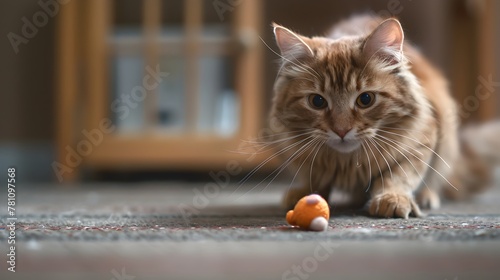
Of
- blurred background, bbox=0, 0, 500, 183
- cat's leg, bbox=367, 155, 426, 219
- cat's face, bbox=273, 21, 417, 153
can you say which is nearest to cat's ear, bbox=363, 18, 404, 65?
cat's face, bbox=273, 21, 417, 153

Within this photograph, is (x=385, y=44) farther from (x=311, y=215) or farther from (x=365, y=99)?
(x=311, y=215)

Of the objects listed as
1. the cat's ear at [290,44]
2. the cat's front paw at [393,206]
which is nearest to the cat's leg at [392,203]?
the cat's front paw at [393,206]

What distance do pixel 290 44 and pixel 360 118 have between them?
227 millimetres

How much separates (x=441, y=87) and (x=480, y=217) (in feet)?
1.40

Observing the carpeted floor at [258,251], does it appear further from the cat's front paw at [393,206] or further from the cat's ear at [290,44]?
the cat's ear at [290,44]

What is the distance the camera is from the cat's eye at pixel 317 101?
1127mm

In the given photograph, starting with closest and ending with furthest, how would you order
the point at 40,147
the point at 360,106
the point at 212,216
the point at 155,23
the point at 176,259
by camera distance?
the point at 176,259
the point at 360,106
the point at 212,216
the point at 155,23
the point at 40,147

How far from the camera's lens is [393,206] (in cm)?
112

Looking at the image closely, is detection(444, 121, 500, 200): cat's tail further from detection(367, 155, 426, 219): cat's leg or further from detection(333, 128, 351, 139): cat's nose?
detection(333, 128, 351, 139): cat's nose

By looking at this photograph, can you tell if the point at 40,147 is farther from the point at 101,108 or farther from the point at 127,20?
the point at 127,20

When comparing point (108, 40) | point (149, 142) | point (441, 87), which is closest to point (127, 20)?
point (108, 40)

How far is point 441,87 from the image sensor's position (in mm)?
1455

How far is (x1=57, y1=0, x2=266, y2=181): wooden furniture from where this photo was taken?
2.61 m

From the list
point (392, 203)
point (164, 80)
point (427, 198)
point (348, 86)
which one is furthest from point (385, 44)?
point (164, 80)
